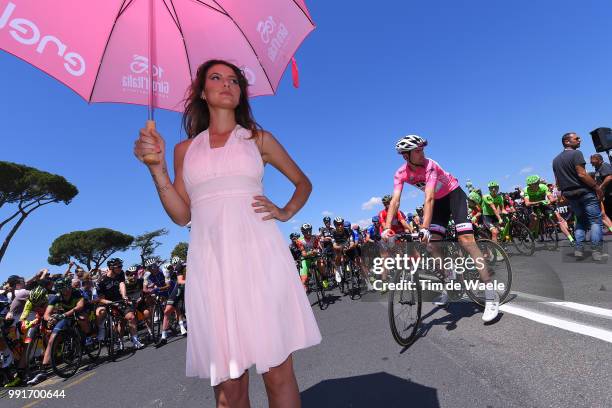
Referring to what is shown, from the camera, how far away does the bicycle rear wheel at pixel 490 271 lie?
4516mm

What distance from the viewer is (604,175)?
8.76m

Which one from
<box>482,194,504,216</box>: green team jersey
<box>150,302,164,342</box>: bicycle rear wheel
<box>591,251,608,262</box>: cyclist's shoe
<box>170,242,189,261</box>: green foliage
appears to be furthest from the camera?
<box>170,242,189,261</box>: green foliage

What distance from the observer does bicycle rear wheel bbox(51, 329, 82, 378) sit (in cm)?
704

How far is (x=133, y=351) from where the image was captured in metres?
8.48

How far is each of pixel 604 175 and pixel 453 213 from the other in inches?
279

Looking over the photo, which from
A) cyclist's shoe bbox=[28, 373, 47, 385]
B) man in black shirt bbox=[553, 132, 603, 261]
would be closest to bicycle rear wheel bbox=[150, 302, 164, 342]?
cyclist's shoe bbox=[28, 373, 47, 385]

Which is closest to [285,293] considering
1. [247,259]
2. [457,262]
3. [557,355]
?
[247,259]

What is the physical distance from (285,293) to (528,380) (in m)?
2.11

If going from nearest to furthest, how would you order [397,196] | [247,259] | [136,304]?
[247,259] → [397,196] → [136,304]

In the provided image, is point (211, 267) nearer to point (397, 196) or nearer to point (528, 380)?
point (528, 380)

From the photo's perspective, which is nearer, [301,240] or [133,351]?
[133,351]

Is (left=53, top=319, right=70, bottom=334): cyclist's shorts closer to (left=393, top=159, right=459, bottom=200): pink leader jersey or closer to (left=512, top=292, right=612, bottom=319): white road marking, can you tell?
(left=393, top=159, right=459, bottom=200): pink leader jersey

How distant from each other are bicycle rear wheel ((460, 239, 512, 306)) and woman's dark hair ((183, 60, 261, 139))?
3.73m

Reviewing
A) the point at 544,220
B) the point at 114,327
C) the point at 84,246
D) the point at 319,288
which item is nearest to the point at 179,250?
the point at 84,246
